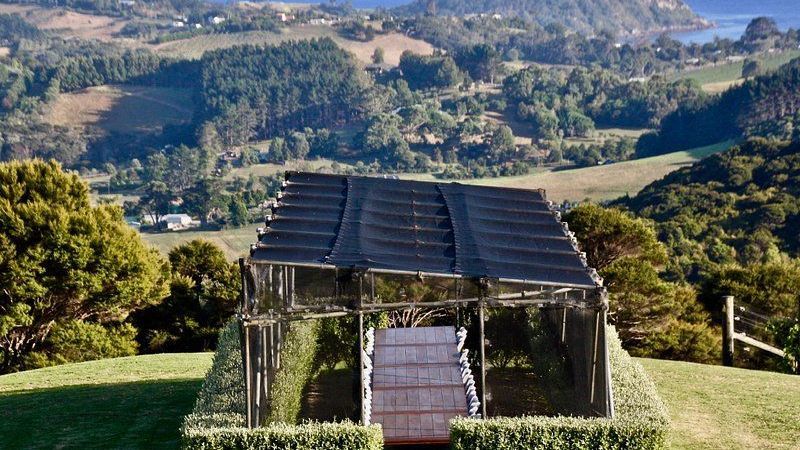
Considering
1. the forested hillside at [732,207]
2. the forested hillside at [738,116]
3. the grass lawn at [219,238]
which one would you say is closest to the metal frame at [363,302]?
the forested hillside at [732,207]


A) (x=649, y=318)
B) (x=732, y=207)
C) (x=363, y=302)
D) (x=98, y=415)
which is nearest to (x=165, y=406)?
(x=98, y=415)

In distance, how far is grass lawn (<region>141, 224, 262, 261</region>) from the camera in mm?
90000

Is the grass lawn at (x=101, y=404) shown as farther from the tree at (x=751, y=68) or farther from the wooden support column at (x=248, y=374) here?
the tree at (x=751, y=68)

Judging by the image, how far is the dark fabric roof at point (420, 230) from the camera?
11.3 meters

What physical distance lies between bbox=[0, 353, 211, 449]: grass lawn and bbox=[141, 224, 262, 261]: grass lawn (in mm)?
68880

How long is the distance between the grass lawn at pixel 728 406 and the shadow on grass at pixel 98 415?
657 cm

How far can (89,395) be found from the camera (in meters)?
15.3

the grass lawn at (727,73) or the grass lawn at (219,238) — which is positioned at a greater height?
the grass lawn at (727,73)

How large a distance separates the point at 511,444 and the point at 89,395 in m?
7.86

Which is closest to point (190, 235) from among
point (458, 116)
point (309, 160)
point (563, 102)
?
point (309, 160)

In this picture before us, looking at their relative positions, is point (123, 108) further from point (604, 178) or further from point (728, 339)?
point (728, 339)

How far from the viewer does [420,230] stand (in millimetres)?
12664

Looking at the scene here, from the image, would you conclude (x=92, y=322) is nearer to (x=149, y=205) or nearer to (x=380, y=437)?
(x=380, y=437)

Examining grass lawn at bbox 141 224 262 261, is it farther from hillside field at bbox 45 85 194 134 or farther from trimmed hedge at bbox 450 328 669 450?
trimmed hedge at bbox 450 328 669 450
